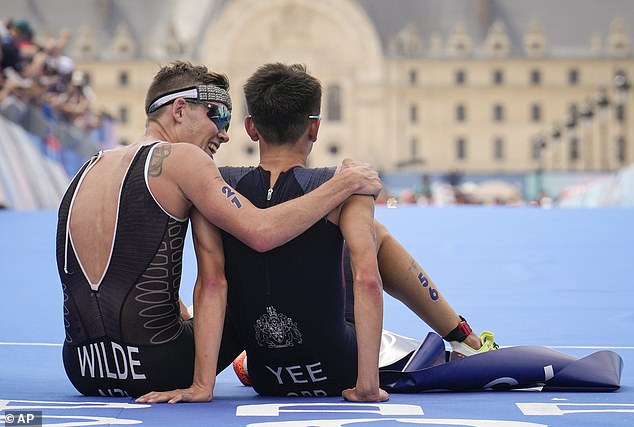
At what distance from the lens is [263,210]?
421cm

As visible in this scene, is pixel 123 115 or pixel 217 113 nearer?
pixel 217 113

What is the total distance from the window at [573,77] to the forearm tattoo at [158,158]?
9553 centimetres

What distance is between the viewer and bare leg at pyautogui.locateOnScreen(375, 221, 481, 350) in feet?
14.9

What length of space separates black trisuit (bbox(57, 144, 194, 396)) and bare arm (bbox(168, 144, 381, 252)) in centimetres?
15

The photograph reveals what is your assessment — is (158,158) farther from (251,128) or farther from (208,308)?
(208,308)

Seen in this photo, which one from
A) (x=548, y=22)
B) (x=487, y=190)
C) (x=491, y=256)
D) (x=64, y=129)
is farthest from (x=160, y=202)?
(x=548, y=22)

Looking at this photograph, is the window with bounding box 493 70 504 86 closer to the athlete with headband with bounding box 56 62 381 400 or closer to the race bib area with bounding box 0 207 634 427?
the race bib area with bounding box 0 207 634 427

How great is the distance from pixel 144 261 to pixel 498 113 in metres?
94.9

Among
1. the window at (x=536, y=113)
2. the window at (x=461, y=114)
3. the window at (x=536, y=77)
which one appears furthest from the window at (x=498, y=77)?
the window at (x=461, y=114)

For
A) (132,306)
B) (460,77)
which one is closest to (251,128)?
(132,306)

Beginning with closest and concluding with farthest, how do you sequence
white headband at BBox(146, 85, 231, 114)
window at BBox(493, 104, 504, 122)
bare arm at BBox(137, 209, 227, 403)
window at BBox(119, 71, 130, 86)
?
bare arm at BBox(137, 209, 227, 403), white headband at BBox(146, 85, 231, 114), window at BBox(493, 104, 504, 122), window at BBox(119, 71, 130, 86)

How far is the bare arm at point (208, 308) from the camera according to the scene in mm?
4281

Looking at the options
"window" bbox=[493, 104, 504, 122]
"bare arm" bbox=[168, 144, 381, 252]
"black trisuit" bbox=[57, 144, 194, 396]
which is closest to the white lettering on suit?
"black trisuit" bbox=[57, 144, 194, 396]

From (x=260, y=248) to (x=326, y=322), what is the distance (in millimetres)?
318
